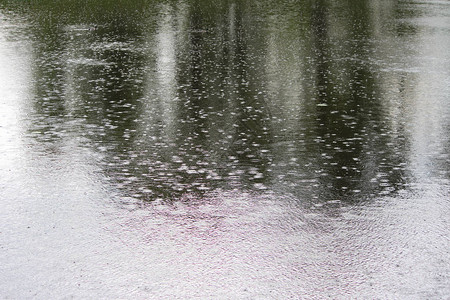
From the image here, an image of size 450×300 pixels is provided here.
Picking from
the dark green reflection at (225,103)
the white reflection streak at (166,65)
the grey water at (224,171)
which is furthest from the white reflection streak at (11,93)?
the white reflection streak at (166,65)

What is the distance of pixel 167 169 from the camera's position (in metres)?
9.20

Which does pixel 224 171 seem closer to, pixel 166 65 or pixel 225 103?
pixel 225 103

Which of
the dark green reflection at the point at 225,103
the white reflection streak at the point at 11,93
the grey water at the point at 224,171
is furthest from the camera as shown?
the white reflection streak at the point at 11,93

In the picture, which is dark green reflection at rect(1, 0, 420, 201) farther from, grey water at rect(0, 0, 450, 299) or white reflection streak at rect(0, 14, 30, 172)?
white reflection streak at rect(0, 14, 30, 172)

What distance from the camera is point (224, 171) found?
9148mm

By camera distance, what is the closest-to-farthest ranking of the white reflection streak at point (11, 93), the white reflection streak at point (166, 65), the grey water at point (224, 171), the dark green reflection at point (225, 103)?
the grey water at point (224, 171), the dark green reflection at point (225, 103), the white reflection streak at point (11, 93), the white reflection streak at point (166, 65)

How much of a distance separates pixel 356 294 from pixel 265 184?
3.05 metres

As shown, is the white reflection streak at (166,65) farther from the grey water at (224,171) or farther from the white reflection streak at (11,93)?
the white reflection streak at (11,93)

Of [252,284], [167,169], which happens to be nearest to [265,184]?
[167,169]

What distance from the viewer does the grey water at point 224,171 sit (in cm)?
618

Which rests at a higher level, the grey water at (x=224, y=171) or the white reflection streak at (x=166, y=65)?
the white reflection streak at (x=166, y=65)

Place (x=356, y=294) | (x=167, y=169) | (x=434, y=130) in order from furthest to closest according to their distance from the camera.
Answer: (x=434, y=130) < (x=167, y=169) < (x=356, y=294)

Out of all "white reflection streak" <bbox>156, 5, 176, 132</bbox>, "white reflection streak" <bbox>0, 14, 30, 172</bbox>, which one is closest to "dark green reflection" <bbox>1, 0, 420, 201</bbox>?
"white reflection streak" <bbox>156, 5, 176, 132</bbox>

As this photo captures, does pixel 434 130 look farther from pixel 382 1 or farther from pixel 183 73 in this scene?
pixel 382 1
